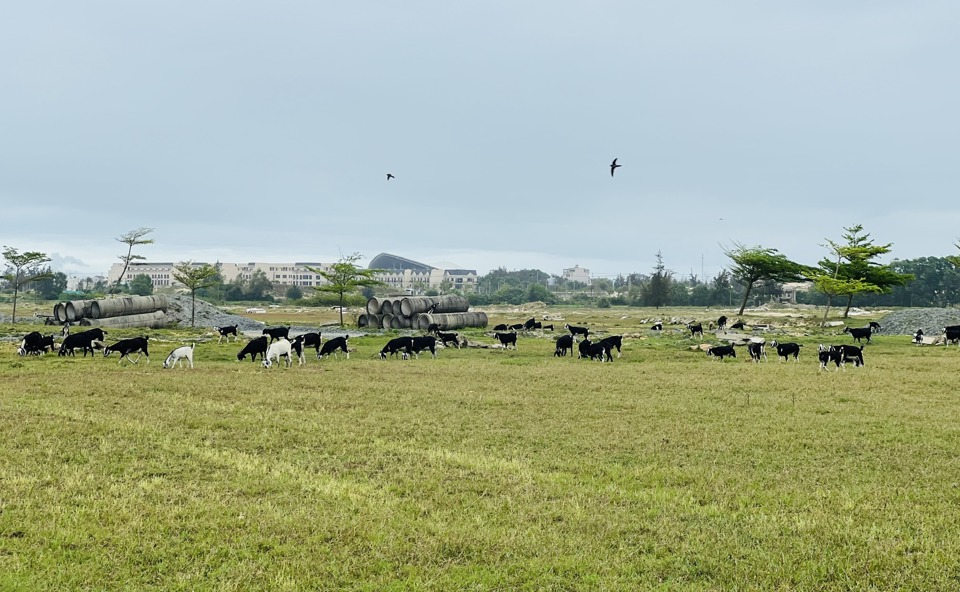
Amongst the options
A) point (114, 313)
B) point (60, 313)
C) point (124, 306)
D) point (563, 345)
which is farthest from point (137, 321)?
point (563, 345)

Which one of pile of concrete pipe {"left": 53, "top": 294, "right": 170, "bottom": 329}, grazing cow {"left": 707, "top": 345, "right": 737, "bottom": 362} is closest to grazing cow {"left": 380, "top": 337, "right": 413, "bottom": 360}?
grazing cow {"left": 707, "top": 345, "right": 737, "bottom": 362}

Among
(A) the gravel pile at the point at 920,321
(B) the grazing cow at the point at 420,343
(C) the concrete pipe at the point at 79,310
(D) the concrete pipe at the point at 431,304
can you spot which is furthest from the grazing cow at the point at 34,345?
(A) the gravel pile at the point at 920,321

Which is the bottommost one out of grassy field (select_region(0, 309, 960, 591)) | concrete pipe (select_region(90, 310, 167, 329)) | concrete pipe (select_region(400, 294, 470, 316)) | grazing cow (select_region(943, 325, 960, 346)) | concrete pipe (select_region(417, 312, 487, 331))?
grassy field (select_region(0, 309, 960, 591))

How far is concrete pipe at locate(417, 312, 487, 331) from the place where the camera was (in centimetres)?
4403

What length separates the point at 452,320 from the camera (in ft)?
150

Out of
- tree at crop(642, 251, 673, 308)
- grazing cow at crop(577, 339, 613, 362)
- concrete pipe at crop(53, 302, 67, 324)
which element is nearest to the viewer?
grazing cow at crop(577, 339, 613, 362)

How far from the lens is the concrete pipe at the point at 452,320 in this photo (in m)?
44.0

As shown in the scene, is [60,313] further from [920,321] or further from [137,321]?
[920,321]

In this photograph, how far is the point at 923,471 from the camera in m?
9.59

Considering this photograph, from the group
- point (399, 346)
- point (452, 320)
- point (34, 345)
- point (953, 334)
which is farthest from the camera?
point (452, 320)

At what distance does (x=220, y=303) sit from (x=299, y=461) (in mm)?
107941

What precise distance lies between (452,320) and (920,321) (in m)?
30.3

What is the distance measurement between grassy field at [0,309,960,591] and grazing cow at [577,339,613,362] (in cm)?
875

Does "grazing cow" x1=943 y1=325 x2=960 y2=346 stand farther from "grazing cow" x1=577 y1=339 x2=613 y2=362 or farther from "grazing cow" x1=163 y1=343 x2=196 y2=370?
"grazing cow" x1=163 y1=343 x2=196 y2=370
